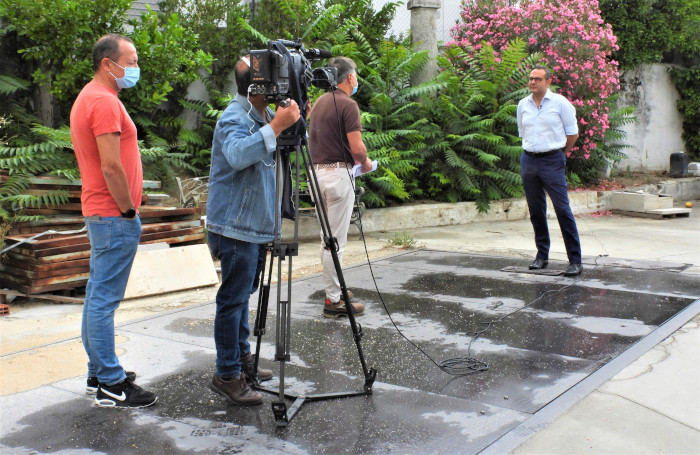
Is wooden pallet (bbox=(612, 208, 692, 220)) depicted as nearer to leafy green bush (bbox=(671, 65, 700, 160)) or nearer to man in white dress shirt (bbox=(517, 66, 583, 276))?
leafy green bush (bbox=(671, 65, 700, 160))

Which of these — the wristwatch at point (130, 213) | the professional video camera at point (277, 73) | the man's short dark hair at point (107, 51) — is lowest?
the wristwatch at point (130, 213)

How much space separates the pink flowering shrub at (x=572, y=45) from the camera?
42.0ft

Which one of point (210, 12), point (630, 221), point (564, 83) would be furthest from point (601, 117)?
point (210, 12)

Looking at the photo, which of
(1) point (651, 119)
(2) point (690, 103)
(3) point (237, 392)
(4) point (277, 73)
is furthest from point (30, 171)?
(2) point (690, 103)

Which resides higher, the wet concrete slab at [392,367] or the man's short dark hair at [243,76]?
the man's short dark hair at [243,76]

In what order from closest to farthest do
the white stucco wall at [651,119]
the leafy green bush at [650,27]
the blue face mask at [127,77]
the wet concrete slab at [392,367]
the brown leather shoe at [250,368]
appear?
1. the wet concrete slab at [392,367]
2. the blue face mask at [127,77]
3. the brown leather shoe at [250,368]
4. the leafy green bush at [650,27]
5. the white stucco wall at [651,119]

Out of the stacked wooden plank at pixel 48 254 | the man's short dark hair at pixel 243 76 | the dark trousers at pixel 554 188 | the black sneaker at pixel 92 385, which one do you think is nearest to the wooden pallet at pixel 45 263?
the stacked wooden plank at pixel 48 254

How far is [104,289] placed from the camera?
3.71 metres

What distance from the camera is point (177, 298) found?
6.26m

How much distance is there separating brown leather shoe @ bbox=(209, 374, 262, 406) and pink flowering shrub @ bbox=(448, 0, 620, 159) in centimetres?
1037

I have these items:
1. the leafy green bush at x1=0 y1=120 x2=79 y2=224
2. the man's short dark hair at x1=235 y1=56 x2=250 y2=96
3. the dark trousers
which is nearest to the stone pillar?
the dark trousers

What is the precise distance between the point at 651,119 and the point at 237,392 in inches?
619

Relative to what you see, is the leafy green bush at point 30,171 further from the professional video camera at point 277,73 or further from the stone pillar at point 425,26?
the stone pillar at point 425,26

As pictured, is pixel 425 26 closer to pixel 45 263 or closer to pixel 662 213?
pixel 662 213
